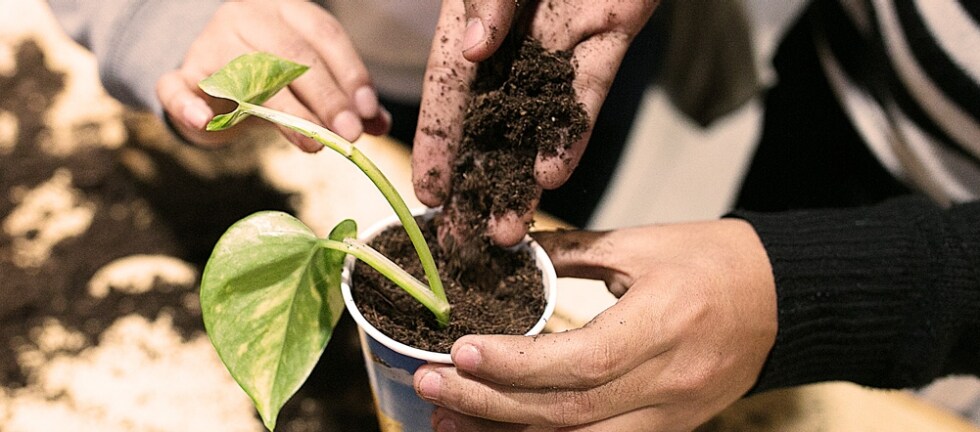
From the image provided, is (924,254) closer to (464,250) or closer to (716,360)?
(716,360)

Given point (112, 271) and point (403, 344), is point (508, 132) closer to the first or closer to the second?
point (403, 344)

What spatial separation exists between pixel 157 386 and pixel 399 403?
319 mm

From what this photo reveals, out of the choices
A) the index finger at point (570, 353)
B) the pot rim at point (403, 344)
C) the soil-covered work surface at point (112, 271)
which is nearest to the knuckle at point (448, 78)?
the pot rim at point (403, 344)

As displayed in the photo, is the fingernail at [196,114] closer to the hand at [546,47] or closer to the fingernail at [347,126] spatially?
the fingernail at [347,126]

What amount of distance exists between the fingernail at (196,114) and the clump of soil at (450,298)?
205 millimetres

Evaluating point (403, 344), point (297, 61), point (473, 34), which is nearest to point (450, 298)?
point (403, 344)

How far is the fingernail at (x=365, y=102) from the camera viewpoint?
29.8 inches

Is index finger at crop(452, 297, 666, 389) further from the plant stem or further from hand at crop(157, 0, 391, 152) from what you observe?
hand at crop(157, 0, 391, 152)

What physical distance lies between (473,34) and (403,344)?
0.23 m

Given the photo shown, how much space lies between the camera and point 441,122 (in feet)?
1.93

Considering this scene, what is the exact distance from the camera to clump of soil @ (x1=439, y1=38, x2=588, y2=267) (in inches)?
22.2

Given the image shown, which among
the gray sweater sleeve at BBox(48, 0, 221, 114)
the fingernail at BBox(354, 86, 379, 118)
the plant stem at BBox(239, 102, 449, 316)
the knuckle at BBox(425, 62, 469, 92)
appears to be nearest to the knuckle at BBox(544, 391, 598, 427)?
the plant stem at BBox(239, 102, 449, 316)

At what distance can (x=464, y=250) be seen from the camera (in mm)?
602

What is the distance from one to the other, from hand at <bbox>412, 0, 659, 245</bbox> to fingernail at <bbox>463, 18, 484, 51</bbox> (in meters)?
0.02
